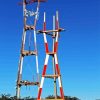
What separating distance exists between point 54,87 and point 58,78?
57.1 inches

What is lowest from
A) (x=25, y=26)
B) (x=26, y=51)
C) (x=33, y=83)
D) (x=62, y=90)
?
(x=62, y=90)

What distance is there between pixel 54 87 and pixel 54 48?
18.8ft

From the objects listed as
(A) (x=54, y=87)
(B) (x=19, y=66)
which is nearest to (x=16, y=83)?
(B) (x=19, y=66)

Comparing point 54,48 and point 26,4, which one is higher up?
point 26,4

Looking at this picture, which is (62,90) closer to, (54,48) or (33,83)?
(54,48)

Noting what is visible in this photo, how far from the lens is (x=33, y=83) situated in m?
81.2

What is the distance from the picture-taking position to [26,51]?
83.4 meters

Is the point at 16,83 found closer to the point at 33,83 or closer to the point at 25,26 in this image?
the point at 33,83

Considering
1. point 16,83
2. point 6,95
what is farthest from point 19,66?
point 6,95

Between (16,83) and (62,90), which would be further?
(16,83)

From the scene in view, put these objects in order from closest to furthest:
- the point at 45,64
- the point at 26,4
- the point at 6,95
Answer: the point at 45,64
the point at 26,4
the point at 6,95

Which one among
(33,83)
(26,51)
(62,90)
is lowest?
A: (62,90)

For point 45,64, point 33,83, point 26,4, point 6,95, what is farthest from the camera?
point 6,95

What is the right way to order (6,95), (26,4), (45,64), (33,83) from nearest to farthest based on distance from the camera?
1. (45,64)
2. (33,83)
3. (26,4)
4. (6,95)
